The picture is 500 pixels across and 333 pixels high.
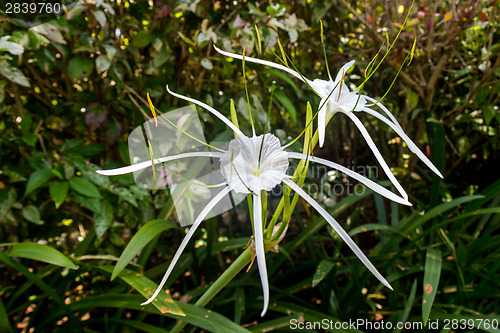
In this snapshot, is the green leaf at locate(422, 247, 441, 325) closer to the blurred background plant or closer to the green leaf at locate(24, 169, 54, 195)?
the blurred background plant

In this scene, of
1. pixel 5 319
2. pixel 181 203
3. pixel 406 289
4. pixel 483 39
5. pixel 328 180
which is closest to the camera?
pixel 5 319

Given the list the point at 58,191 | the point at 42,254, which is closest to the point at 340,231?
the point at 42,254

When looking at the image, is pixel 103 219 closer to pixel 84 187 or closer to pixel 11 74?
pixel 84 187

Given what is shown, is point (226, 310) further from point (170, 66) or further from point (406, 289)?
point (170, 66)

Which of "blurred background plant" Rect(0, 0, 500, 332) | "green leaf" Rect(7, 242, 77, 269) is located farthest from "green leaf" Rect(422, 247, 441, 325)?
"green leaf" Rect(7, 242, 77, 269)

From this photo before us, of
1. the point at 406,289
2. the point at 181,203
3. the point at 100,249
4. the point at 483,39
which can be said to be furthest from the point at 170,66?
the point at 483,39

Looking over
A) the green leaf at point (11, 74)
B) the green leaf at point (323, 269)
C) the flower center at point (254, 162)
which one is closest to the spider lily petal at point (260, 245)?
the flower center at point (254, 162)

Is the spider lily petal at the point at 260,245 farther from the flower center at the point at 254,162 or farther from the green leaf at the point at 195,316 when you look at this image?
the green leaf at the point at 195,316
